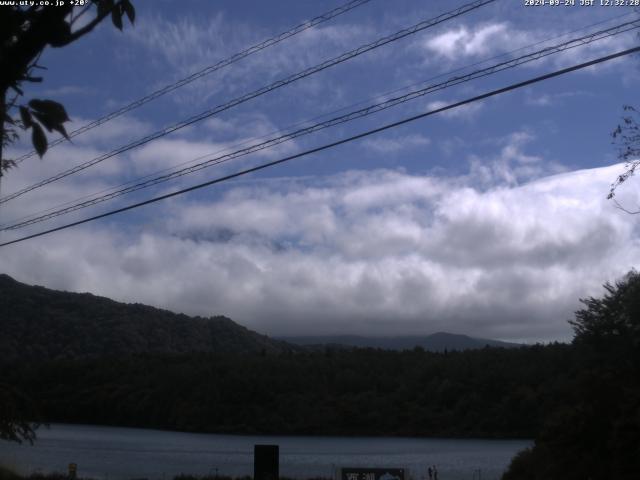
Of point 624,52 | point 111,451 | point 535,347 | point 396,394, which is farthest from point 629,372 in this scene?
point 396,394

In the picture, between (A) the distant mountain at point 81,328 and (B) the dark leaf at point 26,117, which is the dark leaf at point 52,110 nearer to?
(B) the dark leaf at point 26,117

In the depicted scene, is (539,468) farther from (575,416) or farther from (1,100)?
(1,100)

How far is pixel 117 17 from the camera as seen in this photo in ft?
15.5

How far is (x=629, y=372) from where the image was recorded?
55.5 ft

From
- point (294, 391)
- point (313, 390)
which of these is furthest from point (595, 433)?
point (294, 391)

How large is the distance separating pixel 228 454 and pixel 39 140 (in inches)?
1677

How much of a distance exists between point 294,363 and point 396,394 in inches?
525

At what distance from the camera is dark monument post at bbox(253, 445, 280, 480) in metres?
20.6

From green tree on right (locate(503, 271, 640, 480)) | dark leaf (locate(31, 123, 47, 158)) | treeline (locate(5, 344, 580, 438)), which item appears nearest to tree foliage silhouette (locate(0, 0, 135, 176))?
dark leaf (locate(31, 123, 47, 158))

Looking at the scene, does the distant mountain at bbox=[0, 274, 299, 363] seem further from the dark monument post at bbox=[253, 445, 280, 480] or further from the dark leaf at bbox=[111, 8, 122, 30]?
the dark leaf at bbox=[111, 8, 122, 30]

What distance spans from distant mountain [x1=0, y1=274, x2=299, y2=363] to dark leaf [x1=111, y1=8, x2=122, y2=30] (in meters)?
69.8

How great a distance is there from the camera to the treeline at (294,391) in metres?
57.0

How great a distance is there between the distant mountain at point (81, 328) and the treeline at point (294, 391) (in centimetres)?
612

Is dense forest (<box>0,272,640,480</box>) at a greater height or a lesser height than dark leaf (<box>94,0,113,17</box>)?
greater
